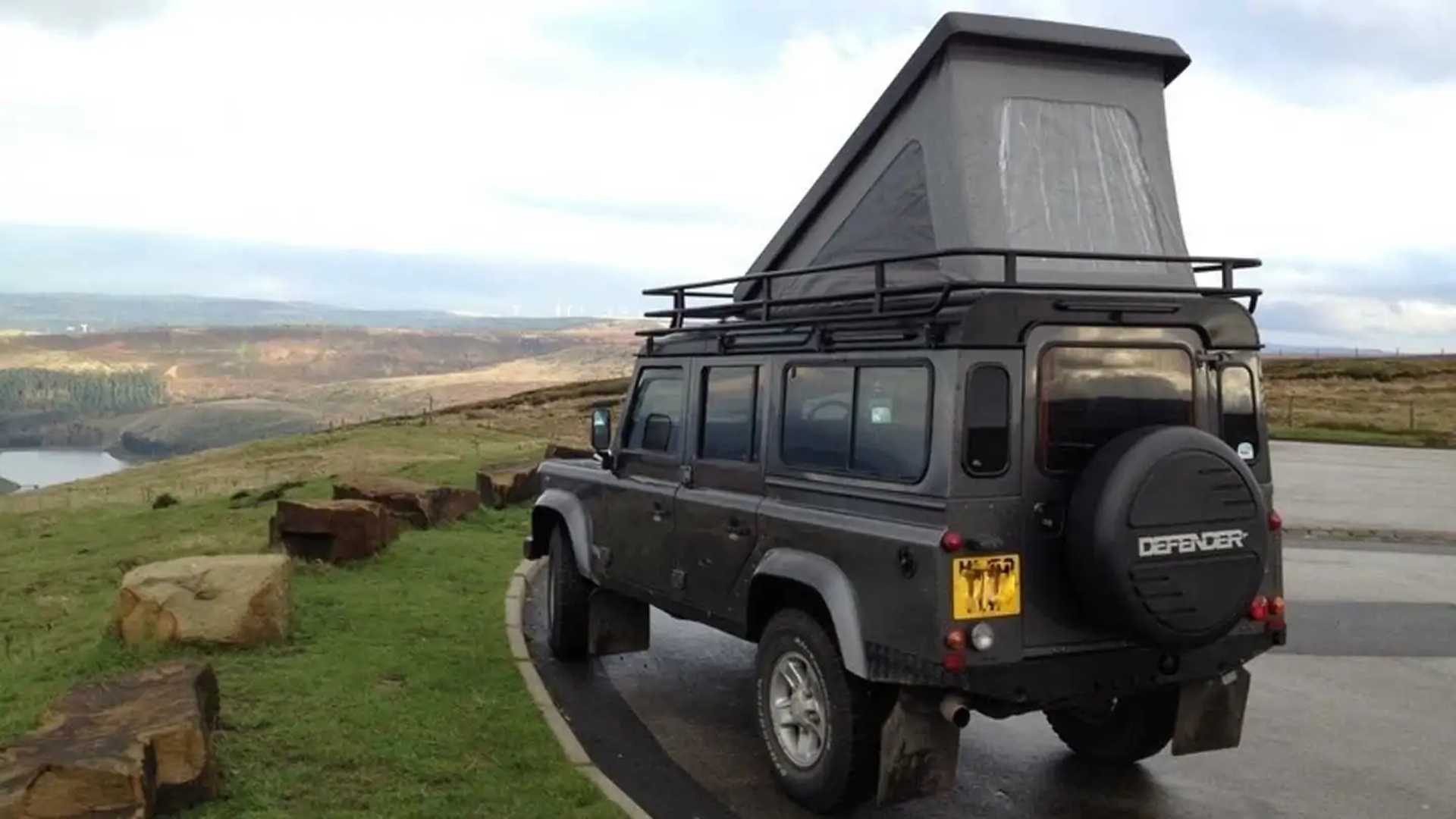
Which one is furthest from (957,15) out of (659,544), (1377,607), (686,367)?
(1377,607)

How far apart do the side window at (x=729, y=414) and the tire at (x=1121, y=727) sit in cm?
214

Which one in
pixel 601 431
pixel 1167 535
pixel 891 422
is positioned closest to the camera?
pixel 1167 535

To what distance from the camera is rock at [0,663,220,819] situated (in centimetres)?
452

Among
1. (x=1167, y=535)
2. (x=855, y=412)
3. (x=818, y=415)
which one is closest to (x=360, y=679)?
(x=818, y=415)

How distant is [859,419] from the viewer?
550 centimetres

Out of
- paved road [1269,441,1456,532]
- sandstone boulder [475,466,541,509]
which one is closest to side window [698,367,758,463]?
sandstone boulder [475,466,541,509]

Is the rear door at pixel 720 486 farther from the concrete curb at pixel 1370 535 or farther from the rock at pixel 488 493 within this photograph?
the concrete curb at pixel 1370 535

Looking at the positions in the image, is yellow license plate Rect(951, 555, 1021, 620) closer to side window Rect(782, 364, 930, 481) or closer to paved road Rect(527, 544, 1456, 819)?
side window Rect(782, 364, 930, 481)

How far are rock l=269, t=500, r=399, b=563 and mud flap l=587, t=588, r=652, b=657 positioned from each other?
3.55 meters

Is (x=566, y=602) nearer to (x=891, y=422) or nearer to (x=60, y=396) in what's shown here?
(x=891, y=422)

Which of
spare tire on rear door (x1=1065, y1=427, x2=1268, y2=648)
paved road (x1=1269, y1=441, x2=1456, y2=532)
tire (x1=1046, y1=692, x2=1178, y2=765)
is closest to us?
spare tire on rear door (x1=1065, y1=427, x2=1268, y2=648)

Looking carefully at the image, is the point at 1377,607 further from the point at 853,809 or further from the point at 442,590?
the point at 442,590

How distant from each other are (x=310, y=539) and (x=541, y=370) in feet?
548

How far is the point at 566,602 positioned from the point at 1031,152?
4.21 metres
